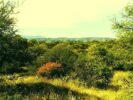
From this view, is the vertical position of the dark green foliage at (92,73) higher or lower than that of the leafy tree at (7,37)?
lower

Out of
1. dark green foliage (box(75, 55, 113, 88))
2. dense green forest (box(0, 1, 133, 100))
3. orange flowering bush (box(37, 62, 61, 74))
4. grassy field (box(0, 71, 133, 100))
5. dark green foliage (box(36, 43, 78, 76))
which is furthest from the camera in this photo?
dark green foliage (box(36, 43, 78, 76))

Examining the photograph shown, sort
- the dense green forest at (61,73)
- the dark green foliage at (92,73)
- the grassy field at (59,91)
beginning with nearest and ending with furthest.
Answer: the grassy field at (59,91) < the dense green forest at (61,73) < the dark green foliage at (92,73)

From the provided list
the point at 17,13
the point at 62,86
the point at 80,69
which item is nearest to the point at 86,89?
the point at 62,86

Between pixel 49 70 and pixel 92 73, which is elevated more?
pixel 49 70

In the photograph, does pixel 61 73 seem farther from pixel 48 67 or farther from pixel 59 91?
pixel 59 91

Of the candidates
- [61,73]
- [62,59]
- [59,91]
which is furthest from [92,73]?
[59,91]

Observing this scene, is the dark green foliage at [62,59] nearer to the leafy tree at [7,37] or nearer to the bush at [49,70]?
→ the bush at [49,70]

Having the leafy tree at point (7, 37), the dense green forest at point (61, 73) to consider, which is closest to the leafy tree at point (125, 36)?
the dense green forest at point (61, 73)

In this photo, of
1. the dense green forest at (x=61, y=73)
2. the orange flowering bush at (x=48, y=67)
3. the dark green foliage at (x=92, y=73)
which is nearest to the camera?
the dense green forest at (x=61, y=73)

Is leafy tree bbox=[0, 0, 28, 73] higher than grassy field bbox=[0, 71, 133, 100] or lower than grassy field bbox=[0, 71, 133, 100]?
higher

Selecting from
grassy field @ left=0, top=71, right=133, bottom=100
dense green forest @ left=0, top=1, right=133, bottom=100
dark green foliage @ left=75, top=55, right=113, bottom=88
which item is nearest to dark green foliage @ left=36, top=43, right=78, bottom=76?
dense green forest @ left=0, top=1, right=133, bottom=100

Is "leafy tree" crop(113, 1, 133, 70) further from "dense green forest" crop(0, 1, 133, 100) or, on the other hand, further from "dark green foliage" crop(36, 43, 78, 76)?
"dark green foliage" crop(36, 43, 78, 76)

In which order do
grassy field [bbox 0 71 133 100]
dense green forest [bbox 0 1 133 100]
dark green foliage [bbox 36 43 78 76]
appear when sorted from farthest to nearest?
dark green foliage [bbox 36 43 78 76] < dense green forest [bbox 0 1 133 100] < grassy field [bbox 0 71 133 100]

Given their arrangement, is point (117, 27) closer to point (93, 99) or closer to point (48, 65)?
point (93, 99)
